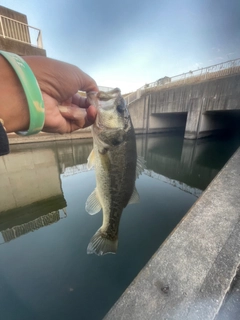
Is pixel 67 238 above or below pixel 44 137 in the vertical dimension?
below

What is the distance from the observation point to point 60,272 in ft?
10.2

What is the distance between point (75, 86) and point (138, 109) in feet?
69.3

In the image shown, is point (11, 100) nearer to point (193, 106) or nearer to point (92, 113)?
point (92, 113)

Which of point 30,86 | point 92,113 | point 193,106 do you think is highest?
point 193,106

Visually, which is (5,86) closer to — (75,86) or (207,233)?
(75,86)

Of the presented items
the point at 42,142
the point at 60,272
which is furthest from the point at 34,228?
the point at 42,142

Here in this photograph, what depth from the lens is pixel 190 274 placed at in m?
1.90

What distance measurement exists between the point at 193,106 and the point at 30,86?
18787 mm

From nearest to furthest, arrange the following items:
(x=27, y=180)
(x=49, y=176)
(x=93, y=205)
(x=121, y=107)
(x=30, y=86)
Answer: (x=30, y=86)
(x=121, y=107)
(x=93, y=205)
(x=27, y=180)
(x=49, y=176)

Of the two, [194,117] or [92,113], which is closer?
[92,113]

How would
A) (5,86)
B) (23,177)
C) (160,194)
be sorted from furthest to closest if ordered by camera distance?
1. (23,177)
2. (160,194)
3. (5,86)

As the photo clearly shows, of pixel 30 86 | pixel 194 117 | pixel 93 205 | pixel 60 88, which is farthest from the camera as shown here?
pixel 194 117

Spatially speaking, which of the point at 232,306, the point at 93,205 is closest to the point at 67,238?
the point at 93,205

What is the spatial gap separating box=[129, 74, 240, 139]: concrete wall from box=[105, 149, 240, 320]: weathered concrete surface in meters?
15.7
